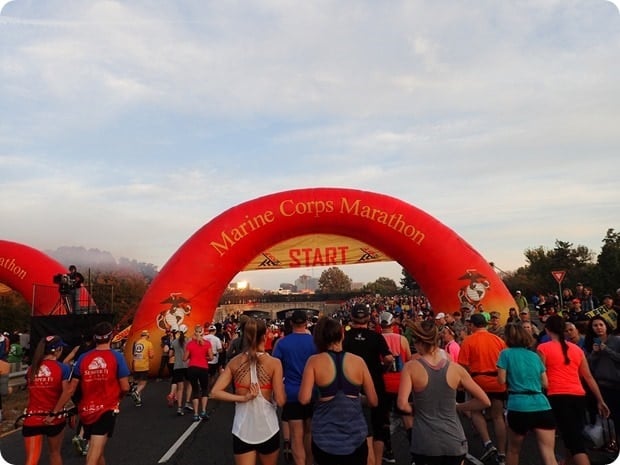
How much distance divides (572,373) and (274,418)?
9.68ft

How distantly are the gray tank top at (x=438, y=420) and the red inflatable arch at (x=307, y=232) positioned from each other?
1078cm

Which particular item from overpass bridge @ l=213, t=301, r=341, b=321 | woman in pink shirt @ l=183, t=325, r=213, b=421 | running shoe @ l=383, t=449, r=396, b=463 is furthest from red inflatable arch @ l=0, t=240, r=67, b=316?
overpass bridge @ l=213, t=301, r=341, b=321

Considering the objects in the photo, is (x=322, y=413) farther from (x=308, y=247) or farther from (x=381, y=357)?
(x=308, y=247)

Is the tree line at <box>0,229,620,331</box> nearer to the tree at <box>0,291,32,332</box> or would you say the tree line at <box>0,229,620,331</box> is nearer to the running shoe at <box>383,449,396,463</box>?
the tree at <box>0,291,32,332</box>

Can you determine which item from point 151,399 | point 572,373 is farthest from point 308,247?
point 572,373

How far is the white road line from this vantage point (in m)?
6.07

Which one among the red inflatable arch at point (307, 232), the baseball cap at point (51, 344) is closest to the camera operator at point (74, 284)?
the red inflatable arch at point (307, 232)

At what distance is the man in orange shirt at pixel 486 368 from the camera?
18.1ft

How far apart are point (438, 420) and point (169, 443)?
15.7ft

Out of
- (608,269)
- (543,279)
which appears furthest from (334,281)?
(608,269)

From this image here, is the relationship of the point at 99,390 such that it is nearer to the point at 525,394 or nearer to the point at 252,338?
the point at 252,338

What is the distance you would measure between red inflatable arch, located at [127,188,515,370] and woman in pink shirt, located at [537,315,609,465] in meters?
9.12

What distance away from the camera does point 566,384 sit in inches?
180

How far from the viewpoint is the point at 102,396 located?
185 inches
